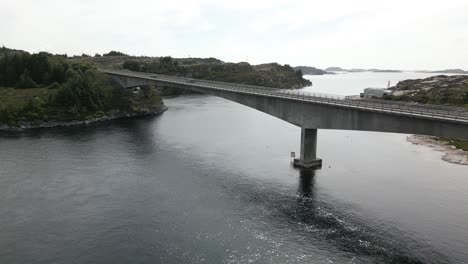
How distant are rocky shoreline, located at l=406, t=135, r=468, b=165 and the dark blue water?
2.78 metres

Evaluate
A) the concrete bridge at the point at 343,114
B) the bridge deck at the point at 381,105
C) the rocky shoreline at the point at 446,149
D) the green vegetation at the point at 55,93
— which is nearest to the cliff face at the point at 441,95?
the rocky shoreline at the point at 446,149

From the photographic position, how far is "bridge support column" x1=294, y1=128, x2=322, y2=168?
7188 cm

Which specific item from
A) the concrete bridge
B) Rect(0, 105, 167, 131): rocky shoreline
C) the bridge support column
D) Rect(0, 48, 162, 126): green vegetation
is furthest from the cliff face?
Rect(0, 48, 162, 126): green vegetation

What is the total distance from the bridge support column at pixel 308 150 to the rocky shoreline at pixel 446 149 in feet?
98.4

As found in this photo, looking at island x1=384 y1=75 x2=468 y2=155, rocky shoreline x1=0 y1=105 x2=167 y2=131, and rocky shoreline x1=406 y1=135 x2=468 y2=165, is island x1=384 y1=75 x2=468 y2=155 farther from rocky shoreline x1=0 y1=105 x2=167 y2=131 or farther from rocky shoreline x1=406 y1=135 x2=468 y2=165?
rocky shoreline x1=0 y1=105 x2=167 y2=131

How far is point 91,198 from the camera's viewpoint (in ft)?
188

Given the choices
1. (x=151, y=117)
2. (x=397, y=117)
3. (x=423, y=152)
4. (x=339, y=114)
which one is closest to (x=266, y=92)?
(x=339, y=114)

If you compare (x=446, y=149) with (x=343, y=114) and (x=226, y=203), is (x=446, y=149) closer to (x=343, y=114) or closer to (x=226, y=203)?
(x=343, y=114)

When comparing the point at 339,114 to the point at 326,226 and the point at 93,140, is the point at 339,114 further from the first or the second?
the point at 93,140

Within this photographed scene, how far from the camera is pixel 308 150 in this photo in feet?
238

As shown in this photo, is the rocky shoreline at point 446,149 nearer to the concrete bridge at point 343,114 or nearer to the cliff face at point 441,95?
the concrete bridge at point 343,114

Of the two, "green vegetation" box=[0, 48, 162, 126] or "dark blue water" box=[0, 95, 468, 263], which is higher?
"green vegetation" box=[0, 48, 162, 126]

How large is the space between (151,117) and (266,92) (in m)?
69.9

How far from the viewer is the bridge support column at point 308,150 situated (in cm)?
7188
